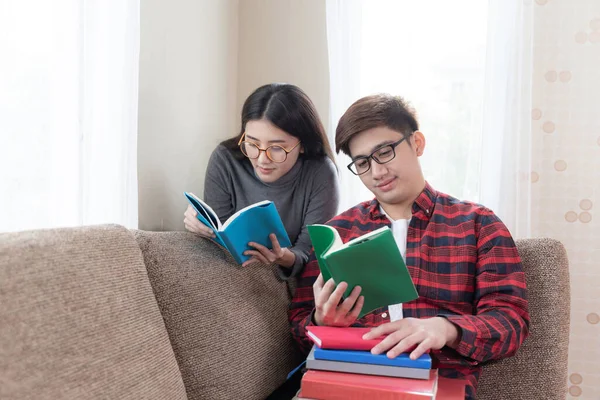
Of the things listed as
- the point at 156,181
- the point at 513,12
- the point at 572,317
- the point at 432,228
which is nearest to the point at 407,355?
the point at 432,228

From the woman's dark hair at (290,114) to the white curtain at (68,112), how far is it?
39cm

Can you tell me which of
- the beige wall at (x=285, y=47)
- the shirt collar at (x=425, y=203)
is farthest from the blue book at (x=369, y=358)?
the beige wall at (x=285, y=47)

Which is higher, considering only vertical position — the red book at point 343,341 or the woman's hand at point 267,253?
the woman's hand at point 267,253

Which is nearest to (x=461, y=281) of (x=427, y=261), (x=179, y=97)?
(x=427, y=261)

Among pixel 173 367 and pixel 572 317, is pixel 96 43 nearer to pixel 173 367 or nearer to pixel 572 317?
pixel 173 367

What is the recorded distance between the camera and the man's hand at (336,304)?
1.25m

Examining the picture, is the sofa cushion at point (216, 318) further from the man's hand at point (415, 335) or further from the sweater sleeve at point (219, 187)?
the sweater sleeve at point (219, 187)

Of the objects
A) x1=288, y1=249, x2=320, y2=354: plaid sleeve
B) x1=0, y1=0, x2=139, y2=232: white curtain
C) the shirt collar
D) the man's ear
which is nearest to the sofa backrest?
the shirt collar

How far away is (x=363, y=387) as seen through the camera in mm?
1109

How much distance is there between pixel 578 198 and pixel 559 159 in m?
0.17

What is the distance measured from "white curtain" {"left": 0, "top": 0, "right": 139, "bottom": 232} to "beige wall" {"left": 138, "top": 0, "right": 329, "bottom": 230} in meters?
0.24

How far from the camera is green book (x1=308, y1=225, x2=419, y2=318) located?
3.60ft

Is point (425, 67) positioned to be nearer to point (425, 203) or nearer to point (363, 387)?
point (425, 203)

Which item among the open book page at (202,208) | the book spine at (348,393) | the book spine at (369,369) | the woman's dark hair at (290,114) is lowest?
the book spine at (348,393)
